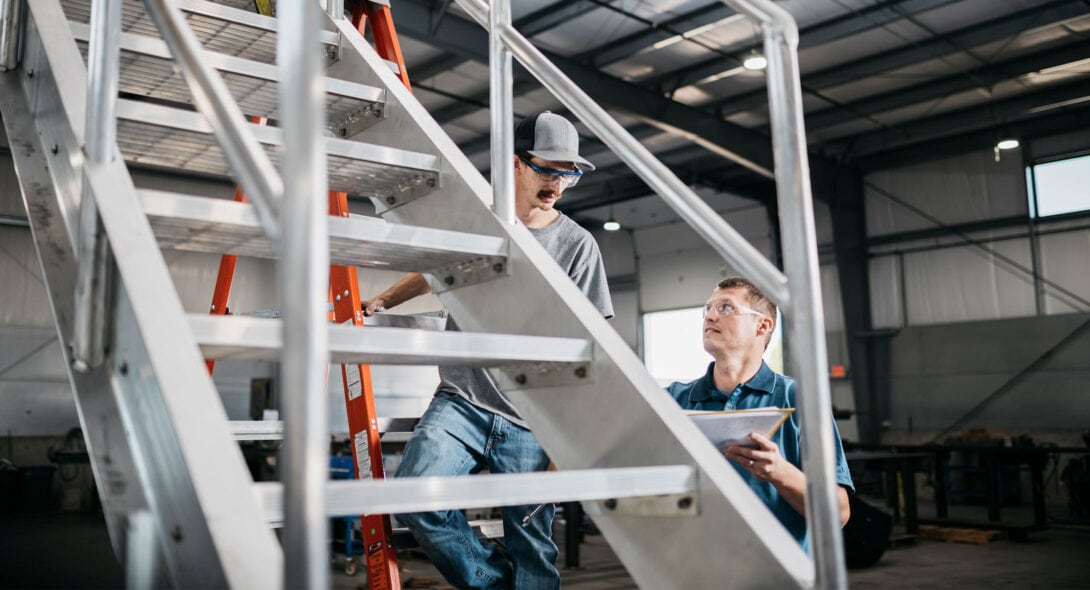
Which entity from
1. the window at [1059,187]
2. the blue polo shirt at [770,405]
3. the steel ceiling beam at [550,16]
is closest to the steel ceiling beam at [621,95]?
the steel ceiling beam at [550,16]

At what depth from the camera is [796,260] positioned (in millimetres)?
1704

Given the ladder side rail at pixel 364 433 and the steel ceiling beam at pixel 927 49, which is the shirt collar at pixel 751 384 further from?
the steel ceiling beam at pixel 927 49

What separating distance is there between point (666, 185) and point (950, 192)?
1533cm

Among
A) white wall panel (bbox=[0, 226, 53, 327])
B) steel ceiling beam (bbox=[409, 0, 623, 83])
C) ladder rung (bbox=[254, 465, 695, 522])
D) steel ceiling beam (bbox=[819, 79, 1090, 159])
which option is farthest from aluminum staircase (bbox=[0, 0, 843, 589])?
steel ceiling beam (bbox=[819, 79, 1090, 159])

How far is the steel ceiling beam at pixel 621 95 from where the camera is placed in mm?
9750

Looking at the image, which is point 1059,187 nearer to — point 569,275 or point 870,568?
point 870,568

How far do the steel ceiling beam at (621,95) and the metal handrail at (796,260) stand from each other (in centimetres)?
825

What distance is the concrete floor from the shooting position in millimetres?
7152

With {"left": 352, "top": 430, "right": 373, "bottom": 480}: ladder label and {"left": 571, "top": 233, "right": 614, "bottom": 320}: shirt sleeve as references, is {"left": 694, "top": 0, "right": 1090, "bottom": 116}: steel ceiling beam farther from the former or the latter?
{"left": 352, "top": 430, "right": 373, "bottom": 480}: ladder label

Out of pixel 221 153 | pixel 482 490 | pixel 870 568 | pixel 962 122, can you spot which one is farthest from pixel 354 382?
pixel 962 122

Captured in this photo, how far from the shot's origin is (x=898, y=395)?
16.1 m

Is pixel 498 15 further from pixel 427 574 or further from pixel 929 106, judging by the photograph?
pixel 929 106

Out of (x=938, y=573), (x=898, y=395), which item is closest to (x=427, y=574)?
(x=938, y=573)

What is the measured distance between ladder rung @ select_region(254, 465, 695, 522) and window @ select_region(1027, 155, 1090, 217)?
15.1 metres
